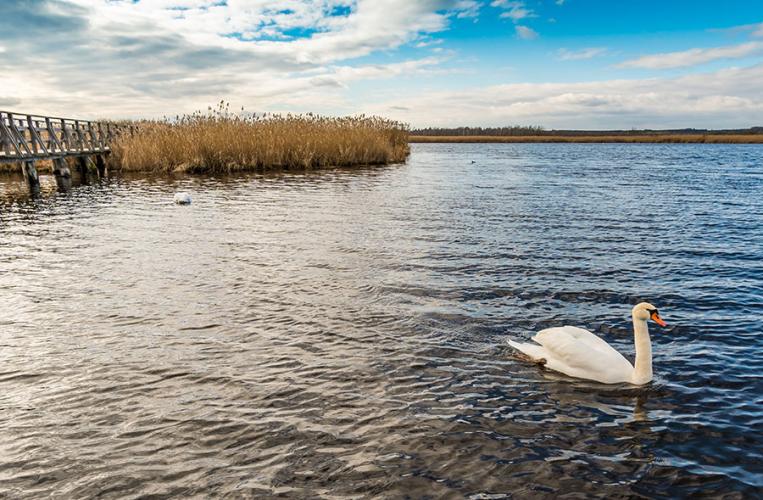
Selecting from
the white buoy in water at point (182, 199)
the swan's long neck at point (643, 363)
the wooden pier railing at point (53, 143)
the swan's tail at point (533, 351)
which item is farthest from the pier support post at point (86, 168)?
the swan's long neck at point (643, 363)

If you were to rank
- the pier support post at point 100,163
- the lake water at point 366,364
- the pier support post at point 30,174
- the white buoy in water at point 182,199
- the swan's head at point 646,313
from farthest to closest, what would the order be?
1. the pier support post at point 100,163
2. the pier support post at point 30,174
3. the white buoy in water at point 182,199
4. the swan's head at point 646,313
5. the lake water at point 366,364

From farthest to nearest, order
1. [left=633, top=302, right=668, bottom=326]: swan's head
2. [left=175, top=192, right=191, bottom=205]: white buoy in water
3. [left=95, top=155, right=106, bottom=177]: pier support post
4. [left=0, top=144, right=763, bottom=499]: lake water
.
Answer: [left=95, top=155, right=106, bottom=177]: pier support post → [left=175, top=192, right=191, bottom=205]: white buoy in water → [left=633, top=302, right=668, bottom=326]: swan's head → [left=0, top=144, right=763, bottom=499]: lake water

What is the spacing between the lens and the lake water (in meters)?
4.20

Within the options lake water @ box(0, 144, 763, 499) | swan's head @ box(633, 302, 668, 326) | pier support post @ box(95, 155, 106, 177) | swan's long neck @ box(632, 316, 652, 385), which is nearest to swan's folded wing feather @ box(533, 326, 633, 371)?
swan's long neck @ box(632, 316, 652, 385)

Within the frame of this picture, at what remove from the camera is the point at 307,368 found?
5.91 metres

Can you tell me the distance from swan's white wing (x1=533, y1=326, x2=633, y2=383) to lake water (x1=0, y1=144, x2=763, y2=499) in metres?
0.15

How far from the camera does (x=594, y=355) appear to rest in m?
5.63

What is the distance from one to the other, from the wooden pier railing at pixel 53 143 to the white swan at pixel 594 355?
23.4 m

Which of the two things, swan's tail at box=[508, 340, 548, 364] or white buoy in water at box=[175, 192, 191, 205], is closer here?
swan's tail at box=[508, 340, 548, 364]

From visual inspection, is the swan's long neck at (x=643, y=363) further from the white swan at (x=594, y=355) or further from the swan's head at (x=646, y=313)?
the swan's head at (x=646, y=313)

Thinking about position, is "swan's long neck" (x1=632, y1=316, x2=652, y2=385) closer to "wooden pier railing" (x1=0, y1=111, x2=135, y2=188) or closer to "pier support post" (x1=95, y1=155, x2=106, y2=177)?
"wooden pier railing" (x1=0, y1=111, x2=135, y2=188)

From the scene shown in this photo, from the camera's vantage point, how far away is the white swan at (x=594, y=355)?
5598 millimetres

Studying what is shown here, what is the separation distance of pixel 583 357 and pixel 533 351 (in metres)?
0.54

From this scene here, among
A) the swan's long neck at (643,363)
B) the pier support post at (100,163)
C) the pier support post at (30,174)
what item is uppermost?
the pier support post at (100,163)
